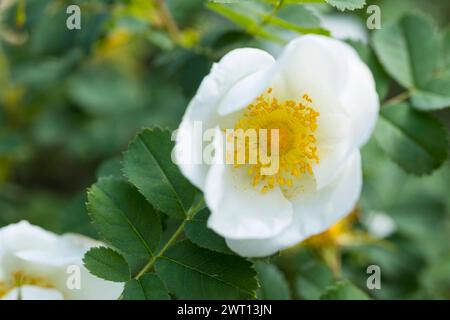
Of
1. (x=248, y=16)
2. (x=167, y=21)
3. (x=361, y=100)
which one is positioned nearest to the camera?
(x=361, y=100)

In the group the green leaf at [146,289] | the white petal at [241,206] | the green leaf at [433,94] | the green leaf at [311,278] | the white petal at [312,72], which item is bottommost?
the green leaf at [311,278]

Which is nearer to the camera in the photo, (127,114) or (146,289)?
(146,289)

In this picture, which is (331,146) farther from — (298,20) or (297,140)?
(298,20)

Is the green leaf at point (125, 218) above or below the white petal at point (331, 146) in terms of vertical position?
below

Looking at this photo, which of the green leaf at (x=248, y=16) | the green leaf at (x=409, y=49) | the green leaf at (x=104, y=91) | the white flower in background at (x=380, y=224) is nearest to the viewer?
the green leaf at (x=248, y=16)

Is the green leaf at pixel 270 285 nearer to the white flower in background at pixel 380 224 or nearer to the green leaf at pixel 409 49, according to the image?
the green leaf at pixel 409 49

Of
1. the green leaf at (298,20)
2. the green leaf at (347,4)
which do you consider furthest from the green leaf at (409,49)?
the green leaf at (347,4)

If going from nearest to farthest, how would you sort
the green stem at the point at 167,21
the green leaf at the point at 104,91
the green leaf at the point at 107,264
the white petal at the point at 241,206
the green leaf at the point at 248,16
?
the white petal at the point at 241,206, the green leaf at the point at 107,264, the green leaf at the point at 248,16, the green stem at the point at 167,21, the green leaf at the point at 104,91

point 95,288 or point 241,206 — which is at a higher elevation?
point 241,206

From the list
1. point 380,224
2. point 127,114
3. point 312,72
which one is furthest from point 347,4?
point 127,114
